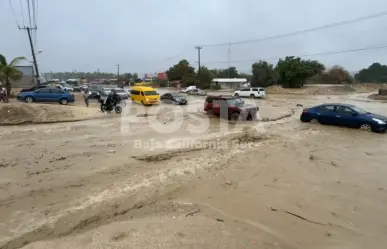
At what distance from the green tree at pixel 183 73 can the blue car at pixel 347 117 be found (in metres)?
54.5

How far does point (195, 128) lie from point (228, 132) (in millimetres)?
2109

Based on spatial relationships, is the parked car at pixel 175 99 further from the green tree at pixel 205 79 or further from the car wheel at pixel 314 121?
the green tree at pixel 205 79

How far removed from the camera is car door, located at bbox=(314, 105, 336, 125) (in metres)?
16.0

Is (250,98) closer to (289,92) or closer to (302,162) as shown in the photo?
(289,92)

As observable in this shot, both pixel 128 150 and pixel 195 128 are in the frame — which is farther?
pixel 195 128

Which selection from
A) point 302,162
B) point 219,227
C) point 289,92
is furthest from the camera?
point 289,92

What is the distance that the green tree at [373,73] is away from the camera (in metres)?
81.2

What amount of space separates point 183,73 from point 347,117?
62.4 meters

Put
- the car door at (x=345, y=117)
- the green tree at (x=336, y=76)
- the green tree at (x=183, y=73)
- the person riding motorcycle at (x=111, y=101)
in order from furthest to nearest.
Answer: the green tree at (x=183, y=73)
the green tree at (x=336, y=76)
the person riding motorcycle at (x=111, y=101)
the car door at (x=345, y=117)

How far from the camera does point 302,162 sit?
32.0 ft

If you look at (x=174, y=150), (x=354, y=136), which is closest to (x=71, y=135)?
(x=174, y=150)

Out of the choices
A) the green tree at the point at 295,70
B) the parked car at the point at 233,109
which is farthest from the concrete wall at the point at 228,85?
the parked car at the point at 233,109

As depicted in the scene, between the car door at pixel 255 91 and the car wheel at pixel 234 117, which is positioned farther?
the car door at pixel 255 91

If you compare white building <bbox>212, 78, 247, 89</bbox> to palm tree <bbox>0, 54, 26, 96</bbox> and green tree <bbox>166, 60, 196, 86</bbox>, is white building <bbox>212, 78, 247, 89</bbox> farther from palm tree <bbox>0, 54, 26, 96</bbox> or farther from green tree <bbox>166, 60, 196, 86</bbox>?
palm tree <bbox>0, 54, 26, 96</bbox>
